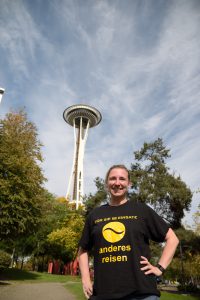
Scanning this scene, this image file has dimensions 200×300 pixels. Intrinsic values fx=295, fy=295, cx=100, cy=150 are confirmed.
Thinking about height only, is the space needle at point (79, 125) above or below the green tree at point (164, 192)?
above

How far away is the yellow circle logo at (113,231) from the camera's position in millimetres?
3000

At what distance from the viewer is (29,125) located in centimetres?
2866

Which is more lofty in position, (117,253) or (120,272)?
(117,253)

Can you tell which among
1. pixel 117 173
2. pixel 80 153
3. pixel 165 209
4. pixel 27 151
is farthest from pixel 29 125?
pixel 80 153

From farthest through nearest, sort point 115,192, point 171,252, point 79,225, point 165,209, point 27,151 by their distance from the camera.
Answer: point 79,225
point 165,209
point 27,151
point 115,192
point 171,252

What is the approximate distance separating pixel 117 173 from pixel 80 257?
1047 mm

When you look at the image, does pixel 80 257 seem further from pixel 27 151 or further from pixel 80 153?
pixel 80 153

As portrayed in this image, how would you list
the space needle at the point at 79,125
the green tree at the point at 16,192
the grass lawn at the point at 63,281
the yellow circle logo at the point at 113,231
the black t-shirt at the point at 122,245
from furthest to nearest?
the space needle at the point at 79,125, the green tree at the point at 16,192, the grass lawn at the point at 63,281, the yellow circle logo at the point at 113,231, the black t-shirt at the point at 122,245

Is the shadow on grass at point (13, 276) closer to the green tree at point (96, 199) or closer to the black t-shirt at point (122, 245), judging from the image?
the green tree at point (96, 199)

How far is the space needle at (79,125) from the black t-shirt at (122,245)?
6879 cm

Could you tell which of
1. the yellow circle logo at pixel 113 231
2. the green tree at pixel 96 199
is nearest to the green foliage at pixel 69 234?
the green tree at pixel 96 199

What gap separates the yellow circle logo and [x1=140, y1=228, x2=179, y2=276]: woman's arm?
0.31m

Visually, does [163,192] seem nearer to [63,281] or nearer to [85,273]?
[63,281]

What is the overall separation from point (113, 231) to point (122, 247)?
7.4 inches
